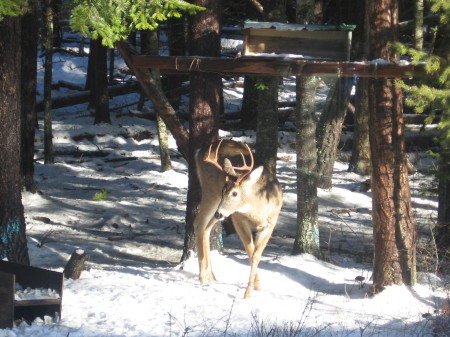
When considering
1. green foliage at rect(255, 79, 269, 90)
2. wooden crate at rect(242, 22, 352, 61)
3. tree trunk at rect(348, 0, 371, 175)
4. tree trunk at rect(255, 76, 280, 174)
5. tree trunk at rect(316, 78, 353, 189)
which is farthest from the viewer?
tree trunk at rect(348, 0, 371, 175)

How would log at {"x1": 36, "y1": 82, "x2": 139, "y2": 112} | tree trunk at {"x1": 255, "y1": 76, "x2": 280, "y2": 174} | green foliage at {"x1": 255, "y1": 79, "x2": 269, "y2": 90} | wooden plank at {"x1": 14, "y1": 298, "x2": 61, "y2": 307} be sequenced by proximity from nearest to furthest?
1. wooden plank at {"x1": 14, "y1": 298, "x2": 61, "y2": 307}
2. green foliage at {"x1": 255, "y1": 79, "x2": 269, "y2": 90}
3. tree trunk at {"x1": 255, "y1": 76, "x2": 280, "y2": 174}
4. log at {"x1": 36, "y1": 82, "x2": 139, "y2": 112}

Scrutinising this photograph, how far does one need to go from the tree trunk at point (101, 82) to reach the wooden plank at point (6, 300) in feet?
54.0

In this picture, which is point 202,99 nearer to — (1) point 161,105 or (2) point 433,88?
(1) point 161,105

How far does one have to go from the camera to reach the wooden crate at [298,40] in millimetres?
8719

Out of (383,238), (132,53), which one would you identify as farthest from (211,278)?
(132,53)

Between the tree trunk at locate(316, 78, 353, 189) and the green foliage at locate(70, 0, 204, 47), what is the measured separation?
8703 mm

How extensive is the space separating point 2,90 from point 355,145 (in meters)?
12.0

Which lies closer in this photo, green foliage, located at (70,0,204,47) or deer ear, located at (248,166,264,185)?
green foliage, located at (70,0,204,47)

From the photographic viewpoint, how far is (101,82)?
2303 cm

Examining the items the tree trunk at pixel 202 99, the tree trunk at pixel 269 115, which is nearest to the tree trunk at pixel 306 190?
the tree trunk at pixel 269 115

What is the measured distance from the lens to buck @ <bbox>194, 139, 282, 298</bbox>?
29.7ft

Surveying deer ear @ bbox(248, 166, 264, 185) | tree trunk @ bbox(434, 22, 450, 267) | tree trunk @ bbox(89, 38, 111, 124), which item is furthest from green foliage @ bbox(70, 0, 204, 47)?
tree trunk @ bbox(89, 38, 111, 124)

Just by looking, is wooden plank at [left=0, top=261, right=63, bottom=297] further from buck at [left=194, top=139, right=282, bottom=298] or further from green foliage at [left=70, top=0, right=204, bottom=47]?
green foliage at [left=70, top=0, right=204, bottom=47]

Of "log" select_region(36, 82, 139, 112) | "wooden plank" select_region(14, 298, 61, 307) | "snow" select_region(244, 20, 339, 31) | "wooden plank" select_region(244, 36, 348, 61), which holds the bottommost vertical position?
"wooden plank" select_region(14, 298, 61, 307)
